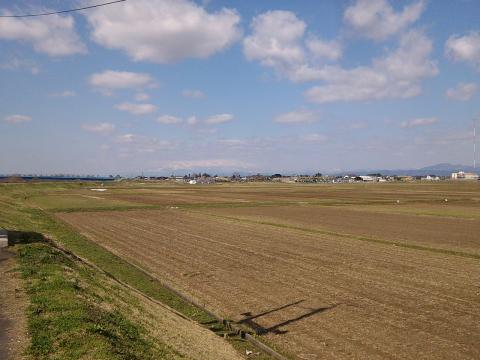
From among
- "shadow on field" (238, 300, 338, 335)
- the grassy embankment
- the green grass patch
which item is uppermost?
the grassy embankment

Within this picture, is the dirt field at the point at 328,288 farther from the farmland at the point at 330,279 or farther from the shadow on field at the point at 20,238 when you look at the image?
the shadow on field at the point at 20,238

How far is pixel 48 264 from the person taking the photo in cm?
1673

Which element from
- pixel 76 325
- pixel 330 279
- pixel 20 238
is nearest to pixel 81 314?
pixel 76 325

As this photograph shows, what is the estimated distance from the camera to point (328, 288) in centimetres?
1791

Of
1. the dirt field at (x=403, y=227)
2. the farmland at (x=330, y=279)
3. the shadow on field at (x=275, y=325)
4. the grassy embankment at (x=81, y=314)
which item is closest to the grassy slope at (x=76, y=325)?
the grassy embankment at (x=81, y=314)

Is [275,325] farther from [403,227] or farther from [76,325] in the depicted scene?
[403,227]

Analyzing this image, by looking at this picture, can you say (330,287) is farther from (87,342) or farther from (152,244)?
(152,244)

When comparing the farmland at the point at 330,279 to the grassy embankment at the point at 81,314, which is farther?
the farmland at the point at 330,279

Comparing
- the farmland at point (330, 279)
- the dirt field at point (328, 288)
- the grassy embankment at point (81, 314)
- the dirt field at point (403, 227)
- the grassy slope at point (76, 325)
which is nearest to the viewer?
the grassy slope at point (76, 325)

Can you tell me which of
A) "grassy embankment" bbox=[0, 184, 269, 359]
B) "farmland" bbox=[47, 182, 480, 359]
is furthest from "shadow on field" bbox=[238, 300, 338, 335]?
"grassy embankment" bbox=[0, 184, 269, 359]

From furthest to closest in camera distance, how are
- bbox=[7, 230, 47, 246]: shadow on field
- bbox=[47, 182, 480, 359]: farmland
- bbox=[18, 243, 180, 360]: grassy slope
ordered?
bbox=[7, 230, 47, 246]: shadow on field
bbox=[47, 182, 480, 359]: farmland
bbox=[18, 243, 180, 360]: grassy slope

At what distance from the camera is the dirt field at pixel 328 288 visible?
40.4 feet

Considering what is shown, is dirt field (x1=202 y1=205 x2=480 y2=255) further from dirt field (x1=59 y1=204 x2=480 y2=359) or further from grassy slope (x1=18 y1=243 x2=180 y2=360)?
grassy slope (x1=18 y1=243 x2=180 y2=360)

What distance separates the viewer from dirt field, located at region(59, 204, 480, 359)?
1230 centimetres
